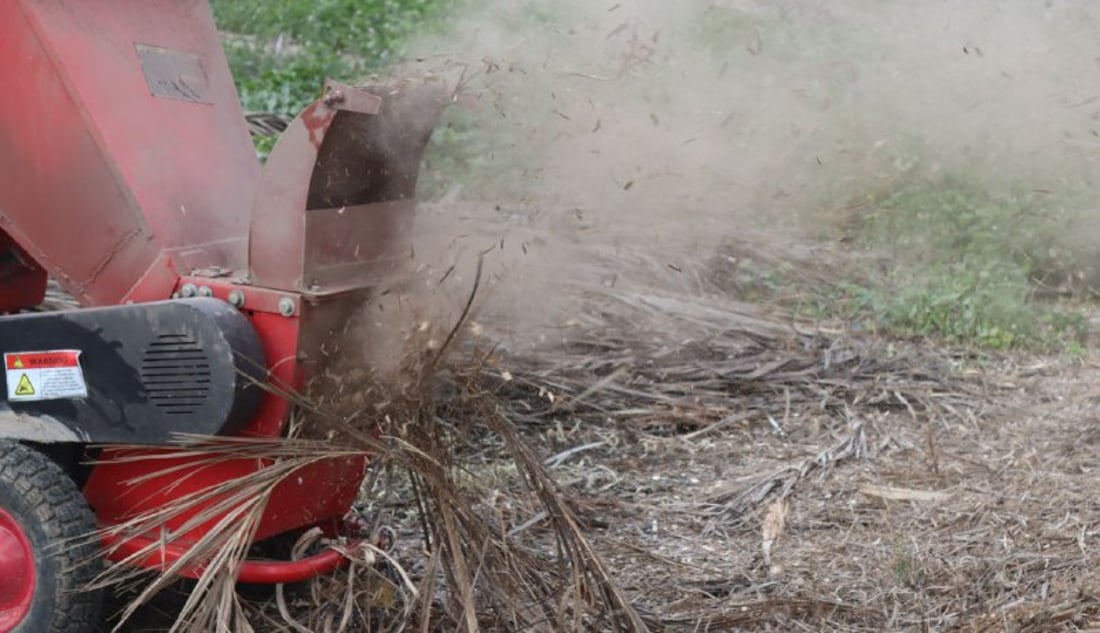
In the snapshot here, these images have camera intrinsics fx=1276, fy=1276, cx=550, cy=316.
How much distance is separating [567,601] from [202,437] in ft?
3.74

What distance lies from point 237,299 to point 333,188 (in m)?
0.39

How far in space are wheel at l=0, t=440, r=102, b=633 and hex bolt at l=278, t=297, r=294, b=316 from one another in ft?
2.80

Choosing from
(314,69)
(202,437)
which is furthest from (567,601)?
(314,69)

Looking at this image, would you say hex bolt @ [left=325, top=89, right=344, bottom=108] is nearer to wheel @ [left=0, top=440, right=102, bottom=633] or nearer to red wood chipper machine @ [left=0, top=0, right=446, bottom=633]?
red wood chipper machine @ [left=0, top=0, right=446, bottom=633]

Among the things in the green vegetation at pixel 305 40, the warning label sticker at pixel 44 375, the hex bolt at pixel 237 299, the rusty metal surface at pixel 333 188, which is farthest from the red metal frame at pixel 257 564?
the green vegetation at pixel 305 40

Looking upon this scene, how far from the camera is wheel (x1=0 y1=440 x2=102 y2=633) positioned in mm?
3527

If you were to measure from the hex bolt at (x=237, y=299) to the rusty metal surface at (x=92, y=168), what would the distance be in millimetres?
259

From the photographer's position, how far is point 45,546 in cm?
352

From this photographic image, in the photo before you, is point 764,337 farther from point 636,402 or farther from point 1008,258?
point 1008,258

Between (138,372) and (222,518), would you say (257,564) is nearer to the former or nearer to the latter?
(222,518)

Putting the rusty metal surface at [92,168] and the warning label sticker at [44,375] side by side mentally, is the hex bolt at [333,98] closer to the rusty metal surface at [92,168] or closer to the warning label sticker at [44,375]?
the rusty metal surface at [92,168]

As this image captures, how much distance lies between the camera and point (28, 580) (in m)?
3.64

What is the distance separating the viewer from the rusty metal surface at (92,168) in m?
3.62

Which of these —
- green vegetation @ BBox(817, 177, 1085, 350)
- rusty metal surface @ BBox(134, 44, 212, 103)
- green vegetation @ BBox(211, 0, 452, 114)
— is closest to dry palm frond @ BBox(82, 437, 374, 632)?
rusty metal surface @ BBox(134, 44, 212, 103)
